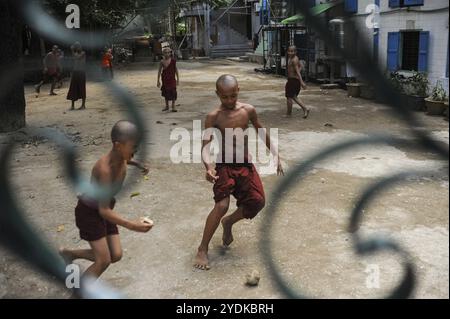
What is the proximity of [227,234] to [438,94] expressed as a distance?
745 cm

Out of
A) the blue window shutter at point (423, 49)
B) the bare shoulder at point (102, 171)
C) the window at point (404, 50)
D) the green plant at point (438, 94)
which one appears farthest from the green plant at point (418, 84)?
the bare shoulder at point (102, 171)

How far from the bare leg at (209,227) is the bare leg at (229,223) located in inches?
6.3

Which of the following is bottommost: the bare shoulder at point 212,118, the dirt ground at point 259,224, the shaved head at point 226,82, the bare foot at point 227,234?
the dirt ground at point 259,224

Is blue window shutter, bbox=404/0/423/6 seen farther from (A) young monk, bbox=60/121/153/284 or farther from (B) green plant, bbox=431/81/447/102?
(A) young monk, bbox=60/121/153/284

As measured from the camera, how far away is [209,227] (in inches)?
136

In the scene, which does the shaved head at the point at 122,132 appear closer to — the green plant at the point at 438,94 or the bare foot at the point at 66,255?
the bare foot at the point at 66,255

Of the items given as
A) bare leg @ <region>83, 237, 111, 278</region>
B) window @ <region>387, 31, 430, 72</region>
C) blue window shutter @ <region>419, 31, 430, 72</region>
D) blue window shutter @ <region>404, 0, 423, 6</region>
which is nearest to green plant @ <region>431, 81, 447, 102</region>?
blue window shutter @ <region>419, 31, 430, 72</region>

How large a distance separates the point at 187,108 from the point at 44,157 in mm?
4776

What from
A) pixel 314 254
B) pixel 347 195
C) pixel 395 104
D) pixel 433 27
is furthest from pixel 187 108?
pixel 395 104

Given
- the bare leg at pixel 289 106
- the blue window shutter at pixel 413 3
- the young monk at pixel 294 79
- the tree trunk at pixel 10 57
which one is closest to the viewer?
the tree trunk at pixel 10 57

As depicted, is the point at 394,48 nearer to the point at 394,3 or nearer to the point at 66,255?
the point at 394,3

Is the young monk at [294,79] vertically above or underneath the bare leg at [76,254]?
above

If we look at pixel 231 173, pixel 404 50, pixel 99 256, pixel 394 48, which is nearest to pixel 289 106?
pixel 394 48

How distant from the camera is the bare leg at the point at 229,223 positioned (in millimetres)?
3564
